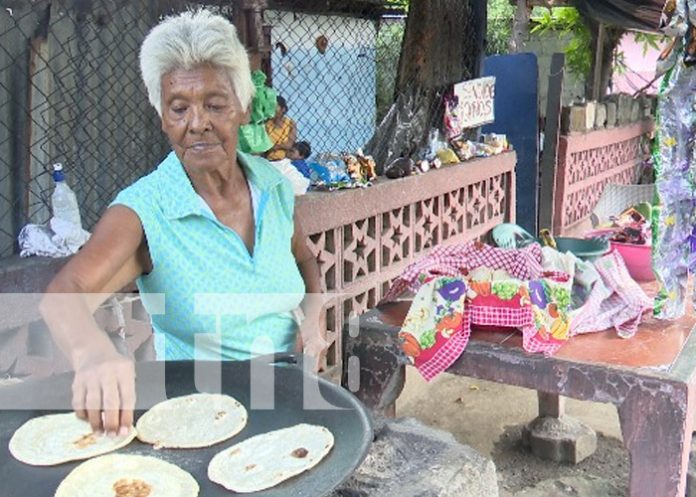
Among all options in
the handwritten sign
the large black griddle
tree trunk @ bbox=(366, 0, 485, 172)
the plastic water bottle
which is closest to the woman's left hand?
the large black griddle

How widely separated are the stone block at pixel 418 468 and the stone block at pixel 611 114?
6.37 metres

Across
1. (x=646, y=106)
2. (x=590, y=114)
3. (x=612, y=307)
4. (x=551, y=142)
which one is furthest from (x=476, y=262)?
(x=646, y=106)

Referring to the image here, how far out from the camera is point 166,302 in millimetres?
1857

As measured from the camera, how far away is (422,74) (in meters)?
5.00

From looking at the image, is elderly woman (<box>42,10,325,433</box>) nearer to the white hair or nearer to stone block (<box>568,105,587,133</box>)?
the white hair

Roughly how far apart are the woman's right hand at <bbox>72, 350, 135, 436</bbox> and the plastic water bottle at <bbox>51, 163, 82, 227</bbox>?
1.30 metres

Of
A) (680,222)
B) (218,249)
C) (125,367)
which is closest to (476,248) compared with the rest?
(680,222)

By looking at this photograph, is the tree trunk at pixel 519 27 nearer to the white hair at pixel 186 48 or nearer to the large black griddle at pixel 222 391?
the white hair at pixel 186 48

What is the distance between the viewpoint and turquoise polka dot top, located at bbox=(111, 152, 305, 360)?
71.0 inches

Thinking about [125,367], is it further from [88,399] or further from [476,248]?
[476,248]

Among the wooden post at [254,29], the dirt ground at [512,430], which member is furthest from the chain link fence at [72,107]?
the dirt ground at [512,430]

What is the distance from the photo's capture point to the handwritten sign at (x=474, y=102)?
4941 mm

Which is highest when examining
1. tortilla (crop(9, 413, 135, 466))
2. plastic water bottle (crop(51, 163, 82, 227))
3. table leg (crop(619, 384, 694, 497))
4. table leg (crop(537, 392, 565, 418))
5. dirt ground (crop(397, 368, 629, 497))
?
plastic water bottle (crop(51, 163, 82, 227))

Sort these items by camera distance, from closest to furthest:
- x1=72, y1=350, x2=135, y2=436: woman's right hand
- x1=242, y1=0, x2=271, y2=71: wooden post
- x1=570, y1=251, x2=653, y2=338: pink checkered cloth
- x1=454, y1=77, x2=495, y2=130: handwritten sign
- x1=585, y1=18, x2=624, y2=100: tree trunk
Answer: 1. x1=72, y1=350, x2=135, y2=436: woman's right hand
2. x1=570, y1=251, x2=653, y2=338: pink checkered cloth
3. x1=242, y1=0, x2=271, y2=71: wooden post
4. x1=454, y1=77, x2=495, y2=130: handwritten sign
5. x1=585, y1=18, x2=624, y2=100: tree trunk
